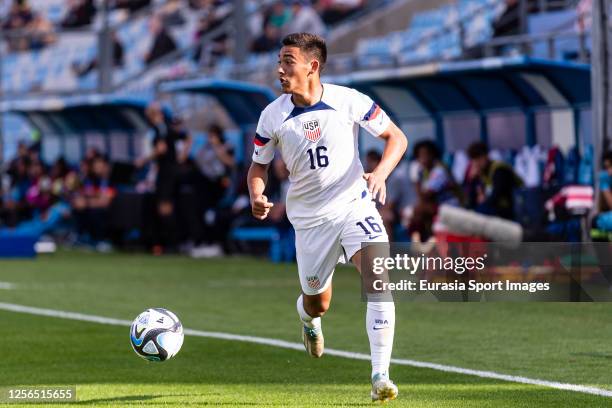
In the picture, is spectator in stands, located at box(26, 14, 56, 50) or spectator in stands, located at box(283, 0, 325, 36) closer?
spectator in stands, located at box(283, 0, 325, 36)

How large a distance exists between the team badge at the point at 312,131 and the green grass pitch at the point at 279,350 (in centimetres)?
139

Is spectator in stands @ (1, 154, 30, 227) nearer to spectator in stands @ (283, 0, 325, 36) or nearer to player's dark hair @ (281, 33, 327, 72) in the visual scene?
spectator in stands @ (283, 0, 325, 36)

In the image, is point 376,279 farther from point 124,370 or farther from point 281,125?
point 124,370

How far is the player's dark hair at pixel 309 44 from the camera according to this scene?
7.88m

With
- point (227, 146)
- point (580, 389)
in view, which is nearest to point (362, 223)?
point (580, 389)

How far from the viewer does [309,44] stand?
7.90 meters

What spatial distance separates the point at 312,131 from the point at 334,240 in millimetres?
615

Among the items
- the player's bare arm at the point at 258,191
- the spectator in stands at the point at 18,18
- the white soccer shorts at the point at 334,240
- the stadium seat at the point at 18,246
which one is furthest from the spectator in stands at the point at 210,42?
the white soccer shorts at the point at 334,240

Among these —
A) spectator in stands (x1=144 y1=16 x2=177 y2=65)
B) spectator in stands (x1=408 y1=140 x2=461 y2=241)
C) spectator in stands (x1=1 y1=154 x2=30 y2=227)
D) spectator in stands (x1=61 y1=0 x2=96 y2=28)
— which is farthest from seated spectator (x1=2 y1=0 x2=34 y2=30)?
spectator in stands (x1=408 y1=140 x2=461 y2=241)

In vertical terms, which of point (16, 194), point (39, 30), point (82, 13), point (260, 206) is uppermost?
point (82, 13)

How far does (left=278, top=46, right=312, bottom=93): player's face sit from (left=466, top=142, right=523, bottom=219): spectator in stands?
30.8 feet

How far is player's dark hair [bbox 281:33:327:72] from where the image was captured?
25.8 ft

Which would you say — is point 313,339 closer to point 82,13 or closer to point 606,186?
point 606,186

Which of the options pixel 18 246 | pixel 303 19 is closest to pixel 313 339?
pixel 18 246
